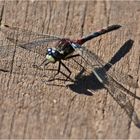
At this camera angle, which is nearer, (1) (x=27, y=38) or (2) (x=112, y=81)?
(2) (x=112, y=81)

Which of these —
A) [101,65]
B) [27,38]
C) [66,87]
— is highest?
[27,38]

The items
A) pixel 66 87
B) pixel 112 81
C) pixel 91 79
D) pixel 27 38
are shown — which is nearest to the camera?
pixel 66 87

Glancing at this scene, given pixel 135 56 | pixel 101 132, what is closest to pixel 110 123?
pixel 101 132

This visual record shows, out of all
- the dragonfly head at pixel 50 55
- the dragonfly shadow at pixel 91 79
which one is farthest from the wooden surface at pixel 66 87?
the dragonfly head at pixel 50 55

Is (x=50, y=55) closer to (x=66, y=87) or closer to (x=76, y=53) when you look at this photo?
(x=76, y=53)

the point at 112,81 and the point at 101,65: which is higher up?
the point at 101,65

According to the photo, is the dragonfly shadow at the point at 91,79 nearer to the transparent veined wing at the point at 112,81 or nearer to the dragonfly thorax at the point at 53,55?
the transparent veined wing at the point at 112,81

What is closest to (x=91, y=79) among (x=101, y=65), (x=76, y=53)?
(x=101, y=65)

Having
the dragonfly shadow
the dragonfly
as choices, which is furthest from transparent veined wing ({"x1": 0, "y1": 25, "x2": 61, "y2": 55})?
the dragonfly shadow
